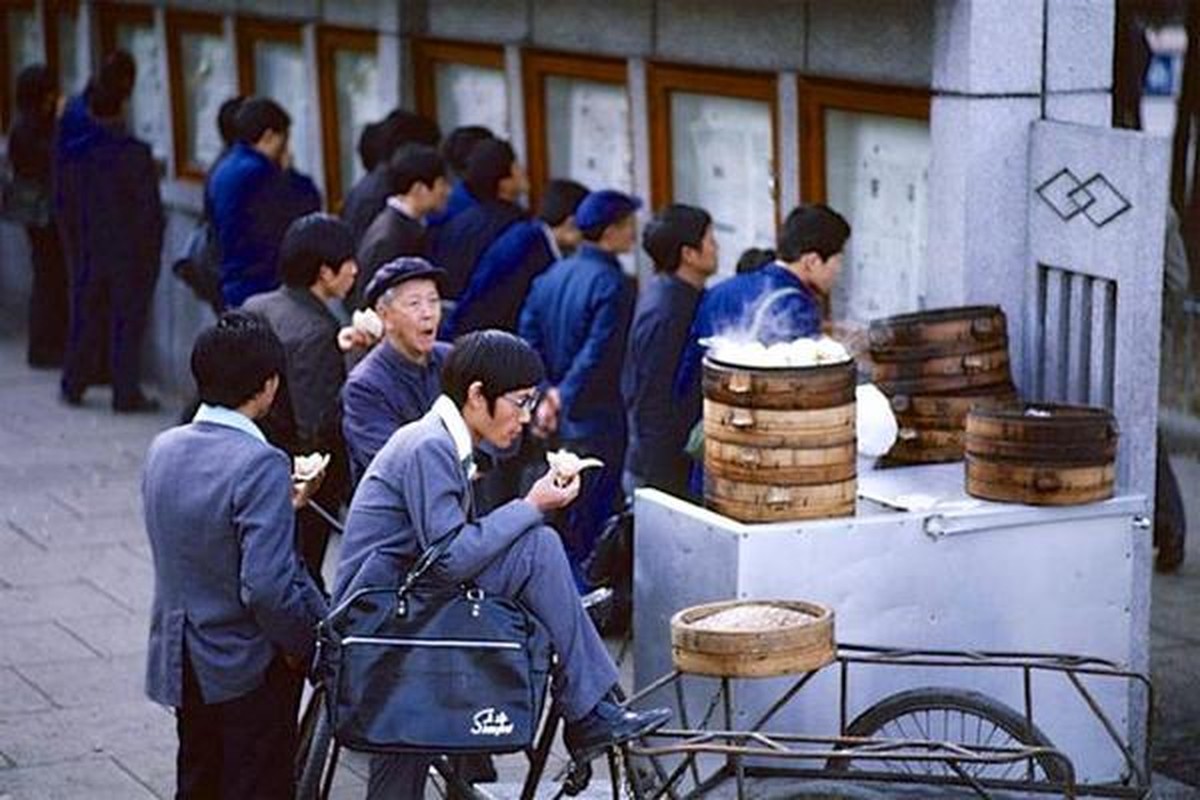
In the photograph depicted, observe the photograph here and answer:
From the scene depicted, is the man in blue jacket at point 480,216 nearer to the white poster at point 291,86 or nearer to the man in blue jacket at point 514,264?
the man in blue jacket at point 514,264

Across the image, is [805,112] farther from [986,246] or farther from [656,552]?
[656,552]

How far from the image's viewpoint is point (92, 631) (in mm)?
10914

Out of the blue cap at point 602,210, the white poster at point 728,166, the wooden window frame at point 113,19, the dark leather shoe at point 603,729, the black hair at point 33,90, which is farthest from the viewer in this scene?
the wooden window frame at point 113,19

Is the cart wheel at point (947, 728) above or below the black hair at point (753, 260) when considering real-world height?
below

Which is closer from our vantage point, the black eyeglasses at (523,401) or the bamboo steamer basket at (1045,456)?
the black eyeglasses at (523,401)

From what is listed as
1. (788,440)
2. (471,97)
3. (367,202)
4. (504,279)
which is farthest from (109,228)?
(788,440)

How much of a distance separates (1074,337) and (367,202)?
15.1 ft

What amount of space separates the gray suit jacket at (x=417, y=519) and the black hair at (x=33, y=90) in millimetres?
10725

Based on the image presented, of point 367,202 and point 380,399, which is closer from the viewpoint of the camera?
point 380,399

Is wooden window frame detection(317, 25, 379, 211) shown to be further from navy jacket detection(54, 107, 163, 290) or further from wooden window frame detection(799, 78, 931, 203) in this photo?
wooden window frame detection(799, 78, 931, 203)

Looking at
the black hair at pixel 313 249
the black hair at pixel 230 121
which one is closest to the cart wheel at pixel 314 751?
the black hair at pixel 313 249

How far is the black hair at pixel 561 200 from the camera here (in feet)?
38.1

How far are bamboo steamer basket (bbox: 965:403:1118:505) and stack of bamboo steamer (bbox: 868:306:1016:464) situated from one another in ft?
1.58

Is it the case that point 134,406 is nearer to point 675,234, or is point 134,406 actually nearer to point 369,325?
point 675,234
